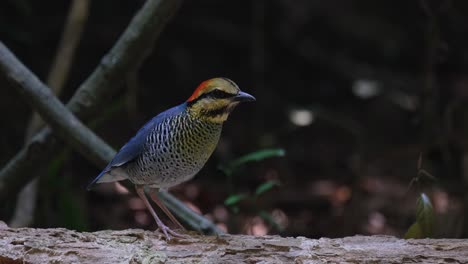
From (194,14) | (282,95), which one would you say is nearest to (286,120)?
(282,95)

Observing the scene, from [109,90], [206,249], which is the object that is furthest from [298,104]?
[206,249]

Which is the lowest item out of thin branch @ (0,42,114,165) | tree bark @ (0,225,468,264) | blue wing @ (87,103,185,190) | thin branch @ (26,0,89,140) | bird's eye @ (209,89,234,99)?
tree bark @ (0,225,468,264)

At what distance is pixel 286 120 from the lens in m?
7.56

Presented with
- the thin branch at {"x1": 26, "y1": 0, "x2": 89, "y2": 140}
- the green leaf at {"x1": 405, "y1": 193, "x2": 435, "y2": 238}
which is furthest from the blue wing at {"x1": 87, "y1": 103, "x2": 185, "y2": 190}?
the thin branch at {"x1": 26, "y1": 0, "x2": 89, "y2": 140}

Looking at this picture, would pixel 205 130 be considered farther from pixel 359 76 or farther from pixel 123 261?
pixel 359 76

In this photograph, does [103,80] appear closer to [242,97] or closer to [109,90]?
[109,90]

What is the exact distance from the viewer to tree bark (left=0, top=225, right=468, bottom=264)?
10.3 feet

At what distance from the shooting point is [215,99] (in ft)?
11.4

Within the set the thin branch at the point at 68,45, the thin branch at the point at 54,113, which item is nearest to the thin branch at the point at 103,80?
the thin branch at the point at 54,113

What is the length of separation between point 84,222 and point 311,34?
3.94 metres

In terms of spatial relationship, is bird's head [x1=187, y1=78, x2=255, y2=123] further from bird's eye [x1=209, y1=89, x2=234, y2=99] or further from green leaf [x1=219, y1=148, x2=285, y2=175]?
green leaf [x1=219, y1=148, x2=285, y2=175]

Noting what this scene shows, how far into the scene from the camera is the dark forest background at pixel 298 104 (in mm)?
6402

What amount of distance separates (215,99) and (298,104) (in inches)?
174

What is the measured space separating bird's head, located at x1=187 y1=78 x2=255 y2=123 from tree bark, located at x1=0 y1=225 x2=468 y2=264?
26.3 inches
